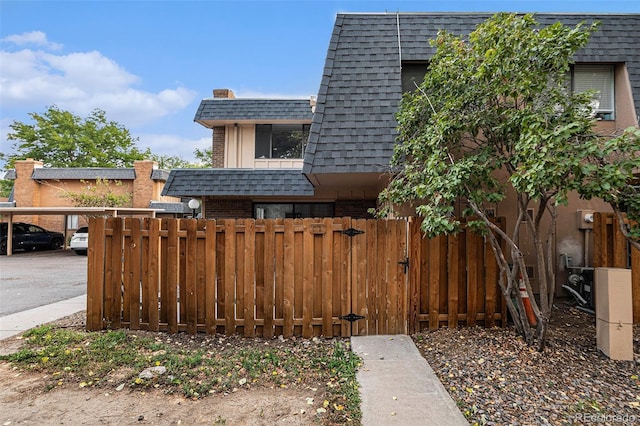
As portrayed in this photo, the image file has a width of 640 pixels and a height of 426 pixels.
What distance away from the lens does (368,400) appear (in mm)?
3057

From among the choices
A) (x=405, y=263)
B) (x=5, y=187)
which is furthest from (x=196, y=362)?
(x=5, y=187)

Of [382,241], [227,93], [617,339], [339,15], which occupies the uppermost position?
[227,93]

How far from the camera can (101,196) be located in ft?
68.5

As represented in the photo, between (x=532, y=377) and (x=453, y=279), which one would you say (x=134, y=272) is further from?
(x=532, y=377)

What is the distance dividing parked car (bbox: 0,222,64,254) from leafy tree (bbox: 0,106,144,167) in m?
11.9

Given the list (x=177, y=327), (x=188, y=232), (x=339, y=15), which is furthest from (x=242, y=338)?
(x=339, y=15)

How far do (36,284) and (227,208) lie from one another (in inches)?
219

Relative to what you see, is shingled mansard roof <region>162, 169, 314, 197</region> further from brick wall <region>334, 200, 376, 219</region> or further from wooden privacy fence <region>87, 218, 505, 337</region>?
wooden privacy fence <region>87, 218, 505, 337</region>

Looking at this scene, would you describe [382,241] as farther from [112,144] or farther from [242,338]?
[112,144]

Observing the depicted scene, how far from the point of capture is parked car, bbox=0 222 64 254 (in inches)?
757

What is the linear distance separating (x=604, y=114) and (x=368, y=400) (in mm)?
7487

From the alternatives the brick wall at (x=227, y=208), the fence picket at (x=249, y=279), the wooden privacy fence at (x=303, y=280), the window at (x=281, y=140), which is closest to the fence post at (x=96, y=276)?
the wooden privacy fence at (x=303, y=280)

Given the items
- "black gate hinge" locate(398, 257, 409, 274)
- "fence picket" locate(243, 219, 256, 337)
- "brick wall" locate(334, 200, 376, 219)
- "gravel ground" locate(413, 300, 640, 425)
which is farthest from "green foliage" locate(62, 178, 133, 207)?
"gravel ground" locate(413, 300, 640, 425)

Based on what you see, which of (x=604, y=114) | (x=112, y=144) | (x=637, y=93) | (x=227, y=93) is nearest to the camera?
(x=637, y=93)
